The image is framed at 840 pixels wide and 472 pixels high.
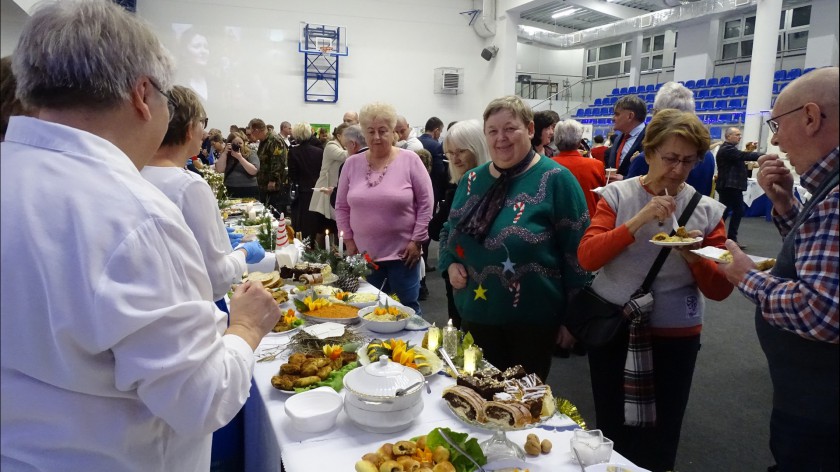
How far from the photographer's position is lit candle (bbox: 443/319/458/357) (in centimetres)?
160

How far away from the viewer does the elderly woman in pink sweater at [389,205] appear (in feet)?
8.83

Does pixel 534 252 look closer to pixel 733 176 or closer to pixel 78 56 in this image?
pixel 78 56

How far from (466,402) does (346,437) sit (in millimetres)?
303

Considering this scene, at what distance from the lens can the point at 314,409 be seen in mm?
1274

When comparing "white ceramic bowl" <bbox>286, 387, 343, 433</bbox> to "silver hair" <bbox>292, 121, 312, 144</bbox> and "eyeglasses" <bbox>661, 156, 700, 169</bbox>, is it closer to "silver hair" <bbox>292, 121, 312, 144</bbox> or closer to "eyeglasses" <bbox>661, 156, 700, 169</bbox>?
"eyeglasses" <bbox>661, 156, 700, 169</bbox>

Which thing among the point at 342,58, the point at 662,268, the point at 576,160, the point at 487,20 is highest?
the point at 487,20

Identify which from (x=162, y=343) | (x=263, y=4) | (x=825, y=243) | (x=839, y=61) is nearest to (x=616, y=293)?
(x=825, y=243)

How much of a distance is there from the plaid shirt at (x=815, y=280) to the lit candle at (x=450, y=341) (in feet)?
2.80

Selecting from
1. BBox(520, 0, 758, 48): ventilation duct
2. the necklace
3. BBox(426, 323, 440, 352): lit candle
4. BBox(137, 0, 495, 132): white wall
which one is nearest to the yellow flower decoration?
BBox(426, 323, 440, 352): lit candle

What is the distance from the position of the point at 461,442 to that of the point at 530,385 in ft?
0.71

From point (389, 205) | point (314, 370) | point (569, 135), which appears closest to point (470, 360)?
point (314, 370)

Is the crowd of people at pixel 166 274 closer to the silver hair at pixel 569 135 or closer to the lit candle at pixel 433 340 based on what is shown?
the lit candle at pixel 433 340

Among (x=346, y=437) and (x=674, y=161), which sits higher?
(x=674, y=161)

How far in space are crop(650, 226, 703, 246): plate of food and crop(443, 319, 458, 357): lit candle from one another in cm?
64
